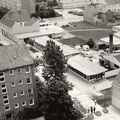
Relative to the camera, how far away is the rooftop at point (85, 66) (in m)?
64.0

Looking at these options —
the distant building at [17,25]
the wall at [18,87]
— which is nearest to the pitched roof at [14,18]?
the distant building at [17,25]

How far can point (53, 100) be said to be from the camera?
150 feet

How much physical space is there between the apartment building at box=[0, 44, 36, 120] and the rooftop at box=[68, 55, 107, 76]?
16971 millimetres

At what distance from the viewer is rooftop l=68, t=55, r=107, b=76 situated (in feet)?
210

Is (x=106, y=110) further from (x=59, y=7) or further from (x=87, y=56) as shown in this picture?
(x=59, y=7)

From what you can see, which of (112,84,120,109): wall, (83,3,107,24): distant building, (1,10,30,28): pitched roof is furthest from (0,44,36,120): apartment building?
(83,3,107,24): distant building

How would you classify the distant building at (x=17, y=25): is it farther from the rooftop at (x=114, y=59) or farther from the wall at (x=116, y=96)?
the wall at (x=116, y=96)

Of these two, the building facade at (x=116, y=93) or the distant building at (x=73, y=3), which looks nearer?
the building facade at (x=116, y=93)

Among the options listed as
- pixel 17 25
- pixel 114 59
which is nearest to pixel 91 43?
pixel 114 59

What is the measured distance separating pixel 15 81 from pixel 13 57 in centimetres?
447

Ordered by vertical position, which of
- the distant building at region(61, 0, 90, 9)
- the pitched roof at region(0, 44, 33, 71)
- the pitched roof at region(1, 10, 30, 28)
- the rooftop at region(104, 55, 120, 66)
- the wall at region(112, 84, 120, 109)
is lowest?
the wall at region(112, 84, 120, 109)

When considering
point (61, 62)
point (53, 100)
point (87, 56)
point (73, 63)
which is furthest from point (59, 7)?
point (53, 100)

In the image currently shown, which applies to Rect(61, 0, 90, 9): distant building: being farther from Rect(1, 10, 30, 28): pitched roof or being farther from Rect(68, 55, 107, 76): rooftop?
Rect(68, 55, 107, 76): rooftop

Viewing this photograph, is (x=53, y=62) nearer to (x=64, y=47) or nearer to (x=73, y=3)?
(x=64, y=47)
